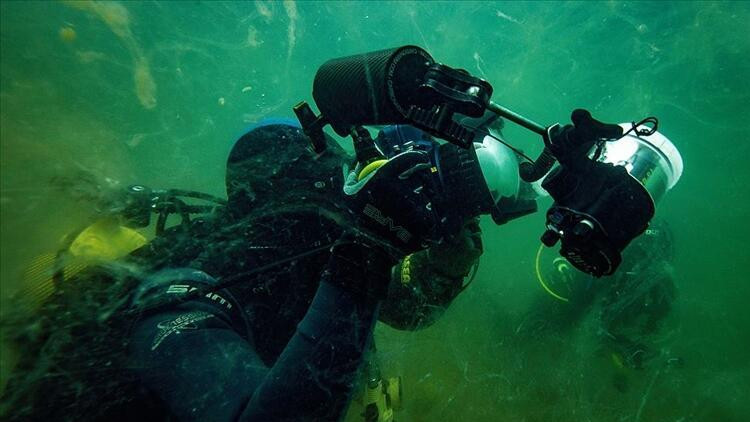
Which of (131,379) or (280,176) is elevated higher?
(280,176)

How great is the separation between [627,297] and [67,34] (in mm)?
22892

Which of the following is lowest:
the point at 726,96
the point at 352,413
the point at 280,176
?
the point at 352,413

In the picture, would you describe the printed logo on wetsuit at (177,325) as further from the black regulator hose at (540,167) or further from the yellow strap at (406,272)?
the black regulator hose at (540,167)

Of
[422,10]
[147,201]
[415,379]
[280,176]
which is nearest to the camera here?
[280,176]

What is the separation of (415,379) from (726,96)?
22.7 meters

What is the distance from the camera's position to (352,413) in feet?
17.2

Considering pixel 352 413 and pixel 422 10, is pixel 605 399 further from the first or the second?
pixel 422 10

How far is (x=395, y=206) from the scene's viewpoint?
5.82 ft

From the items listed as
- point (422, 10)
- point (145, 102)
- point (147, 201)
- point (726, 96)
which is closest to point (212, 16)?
point (145, 102)

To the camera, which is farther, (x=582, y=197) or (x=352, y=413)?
(x=352, y=413)

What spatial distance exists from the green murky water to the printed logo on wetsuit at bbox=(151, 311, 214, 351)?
0.74 metres


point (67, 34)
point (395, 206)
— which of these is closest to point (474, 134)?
point (395, 206)

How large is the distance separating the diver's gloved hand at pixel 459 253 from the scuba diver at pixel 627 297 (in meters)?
6.89

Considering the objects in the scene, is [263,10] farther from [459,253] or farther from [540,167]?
[540,167]
